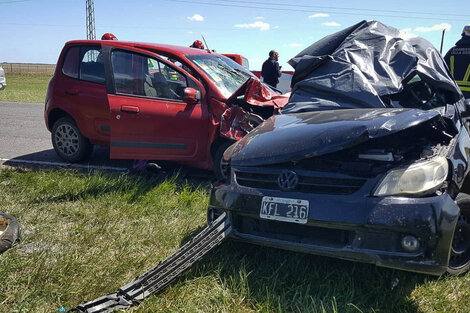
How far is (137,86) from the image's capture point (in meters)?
5.26

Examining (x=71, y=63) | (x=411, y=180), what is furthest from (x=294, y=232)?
(x=71, y=63)

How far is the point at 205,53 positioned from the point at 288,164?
11.5ft

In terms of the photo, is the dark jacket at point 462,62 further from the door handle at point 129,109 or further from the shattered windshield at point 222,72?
the door handle at point 129,109

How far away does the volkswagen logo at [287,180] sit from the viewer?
2.67 metres

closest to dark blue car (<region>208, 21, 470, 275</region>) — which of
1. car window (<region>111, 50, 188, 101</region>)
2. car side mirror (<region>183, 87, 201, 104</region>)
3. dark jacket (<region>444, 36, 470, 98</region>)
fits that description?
car side mirror (<region>183, 87, 201, 104</region>)

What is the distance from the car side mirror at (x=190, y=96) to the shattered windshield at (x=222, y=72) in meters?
0.32

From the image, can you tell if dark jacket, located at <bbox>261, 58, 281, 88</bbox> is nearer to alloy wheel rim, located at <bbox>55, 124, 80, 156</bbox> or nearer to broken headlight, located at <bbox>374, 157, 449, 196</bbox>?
alloy wheel rim, located at <bbox>55, 124, 80, 156</bbox>

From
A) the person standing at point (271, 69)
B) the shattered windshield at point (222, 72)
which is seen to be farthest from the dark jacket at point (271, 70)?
the shattered windshield at point (222, 72)

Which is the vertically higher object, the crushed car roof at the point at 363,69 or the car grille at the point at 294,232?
the crushed car roof at the point at 363,69

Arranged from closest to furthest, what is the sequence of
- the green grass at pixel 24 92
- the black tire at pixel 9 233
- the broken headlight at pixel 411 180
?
the broken headlight at pixel 411 180 → the black tire at pixel 9 233 → the green grass at pixel 24 92

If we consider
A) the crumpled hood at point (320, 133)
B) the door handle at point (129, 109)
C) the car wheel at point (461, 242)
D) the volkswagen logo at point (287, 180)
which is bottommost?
the car wheel at point (461, 242)

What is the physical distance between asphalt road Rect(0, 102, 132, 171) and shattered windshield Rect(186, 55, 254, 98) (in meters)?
1.84

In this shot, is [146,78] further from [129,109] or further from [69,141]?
[69,141]

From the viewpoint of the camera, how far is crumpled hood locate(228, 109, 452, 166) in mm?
2604
